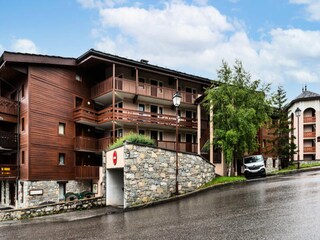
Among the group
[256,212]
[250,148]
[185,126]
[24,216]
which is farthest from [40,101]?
[256,212]

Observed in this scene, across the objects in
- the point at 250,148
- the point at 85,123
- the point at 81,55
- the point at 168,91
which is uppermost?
the point at 81,55

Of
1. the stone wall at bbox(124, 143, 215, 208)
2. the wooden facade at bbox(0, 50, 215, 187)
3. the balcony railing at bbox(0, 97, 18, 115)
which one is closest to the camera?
the stone wall at bbox(124, 143, 215, 208)

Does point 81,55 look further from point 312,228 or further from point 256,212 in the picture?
point 312,228

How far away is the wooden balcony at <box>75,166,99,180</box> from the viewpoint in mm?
30000

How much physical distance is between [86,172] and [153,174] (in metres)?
13.3

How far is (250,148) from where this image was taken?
29375 millimetres

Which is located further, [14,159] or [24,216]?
[14,159]

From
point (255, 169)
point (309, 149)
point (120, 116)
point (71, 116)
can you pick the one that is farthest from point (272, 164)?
point (71, 116)

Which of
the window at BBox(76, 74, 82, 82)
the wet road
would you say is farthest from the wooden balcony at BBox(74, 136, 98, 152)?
the wet road

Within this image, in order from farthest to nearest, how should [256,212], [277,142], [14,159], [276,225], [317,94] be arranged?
[317,94] → [277,142] → [14,159] → [256,212] → [276,225]

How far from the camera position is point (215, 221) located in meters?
11.6

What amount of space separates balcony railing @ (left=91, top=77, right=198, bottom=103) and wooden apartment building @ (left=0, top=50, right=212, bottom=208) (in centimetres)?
9

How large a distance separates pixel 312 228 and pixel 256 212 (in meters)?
3.07

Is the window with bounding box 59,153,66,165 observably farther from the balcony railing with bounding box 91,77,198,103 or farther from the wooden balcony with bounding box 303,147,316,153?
the wooden balcony with bounding box 303,147,316,153
